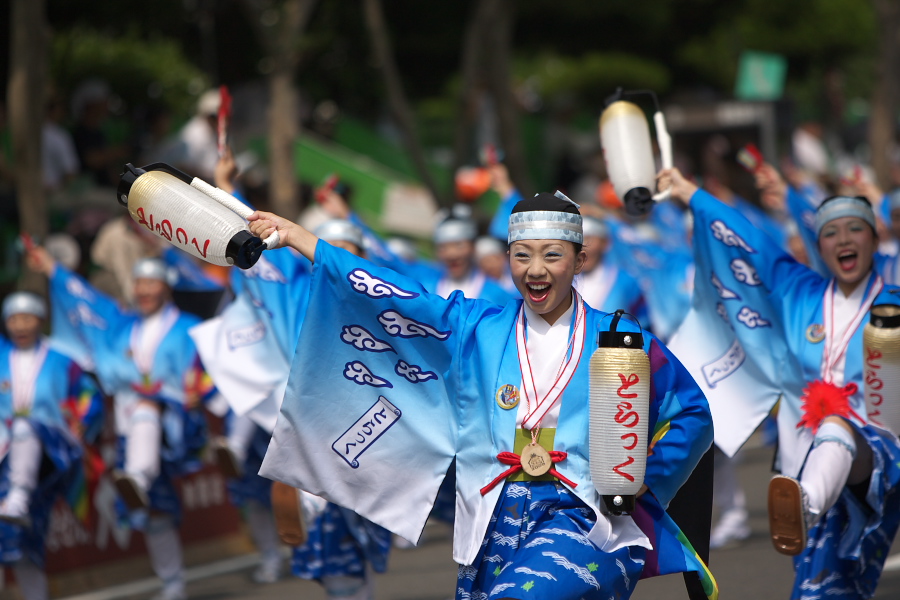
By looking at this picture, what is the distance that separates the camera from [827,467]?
501cm

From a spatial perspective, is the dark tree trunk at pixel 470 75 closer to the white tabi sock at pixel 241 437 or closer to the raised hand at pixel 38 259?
the white tabi sock at pixel 241 437

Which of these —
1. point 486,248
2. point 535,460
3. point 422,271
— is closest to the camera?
point 535,460

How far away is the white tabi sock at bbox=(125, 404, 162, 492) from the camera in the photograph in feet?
25.2

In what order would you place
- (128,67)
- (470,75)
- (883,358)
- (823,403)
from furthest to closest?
(128,67)
(470,75)
(823,403)
(883,358)

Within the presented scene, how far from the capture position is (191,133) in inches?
452

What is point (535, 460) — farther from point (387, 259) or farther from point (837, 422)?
point (387, 259)

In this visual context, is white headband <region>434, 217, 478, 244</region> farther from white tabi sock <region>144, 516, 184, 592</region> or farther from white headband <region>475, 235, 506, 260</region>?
white tabi sock <region>144, 516, 184, 592</region>

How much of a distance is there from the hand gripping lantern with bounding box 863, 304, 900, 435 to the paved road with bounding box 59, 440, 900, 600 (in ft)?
6.28

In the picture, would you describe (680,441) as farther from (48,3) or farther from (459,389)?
(48,3)

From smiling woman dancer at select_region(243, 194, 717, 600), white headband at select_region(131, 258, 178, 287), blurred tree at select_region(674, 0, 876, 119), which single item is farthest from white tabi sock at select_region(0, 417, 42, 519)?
blurred tree at select_region(674, 0, 876, 119)

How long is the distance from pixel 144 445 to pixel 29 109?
2.91m

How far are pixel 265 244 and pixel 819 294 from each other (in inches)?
102

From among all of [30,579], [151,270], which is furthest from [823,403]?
[151,270]

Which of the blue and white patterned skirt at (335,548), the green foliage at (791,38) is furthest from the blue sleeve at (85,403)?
the green foliage at (791,38)
